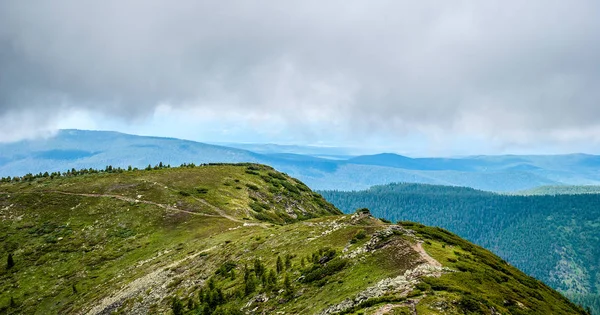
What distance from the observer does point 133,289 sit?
236 feet

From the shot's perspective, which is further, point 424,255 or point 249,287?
point 249,287

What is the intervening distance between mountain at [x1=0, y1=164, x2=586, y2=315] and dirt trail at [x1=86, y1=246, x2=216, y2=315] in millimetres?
313

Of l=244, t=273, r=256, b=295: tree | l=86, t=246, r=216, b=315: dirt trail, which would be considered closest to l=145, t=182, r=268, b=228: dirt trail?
l=86, t=246, r=216, b=315: dirt trail

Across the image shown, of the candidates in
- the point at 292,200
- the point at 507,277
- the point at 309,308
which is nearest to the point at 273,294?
the point at 309,308

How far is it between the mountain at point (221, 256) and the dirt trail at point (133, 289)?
31 cm

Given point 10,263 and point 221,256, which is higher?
point 221,256

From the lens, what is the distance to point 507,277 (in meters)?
52.4

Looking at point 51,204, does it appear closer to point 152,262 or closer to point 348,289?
point 152,262

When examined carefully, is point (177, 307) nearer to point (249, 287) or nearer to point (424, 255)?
point (249, 287)

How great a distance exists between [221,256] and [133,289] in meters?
14.7

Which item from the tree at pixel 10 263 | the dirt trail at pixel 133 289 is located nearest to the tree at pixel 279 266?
the dirt trail at pixel 133 289

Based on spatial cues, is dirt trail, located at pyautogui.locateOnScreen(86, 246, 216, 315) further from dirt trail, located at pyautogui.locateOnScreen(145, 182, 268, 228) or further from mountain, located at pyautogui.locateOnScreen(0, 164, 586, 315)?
dirt trail, located at pyautogui.locateOnScreen(145, 182, 268, 228)

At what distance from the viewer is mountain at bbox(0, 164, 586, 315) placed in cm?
4403

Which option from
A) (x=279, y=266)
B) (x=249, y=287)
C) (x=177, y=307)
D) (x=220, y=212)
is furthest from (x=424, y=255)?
(x=220, y=212)
